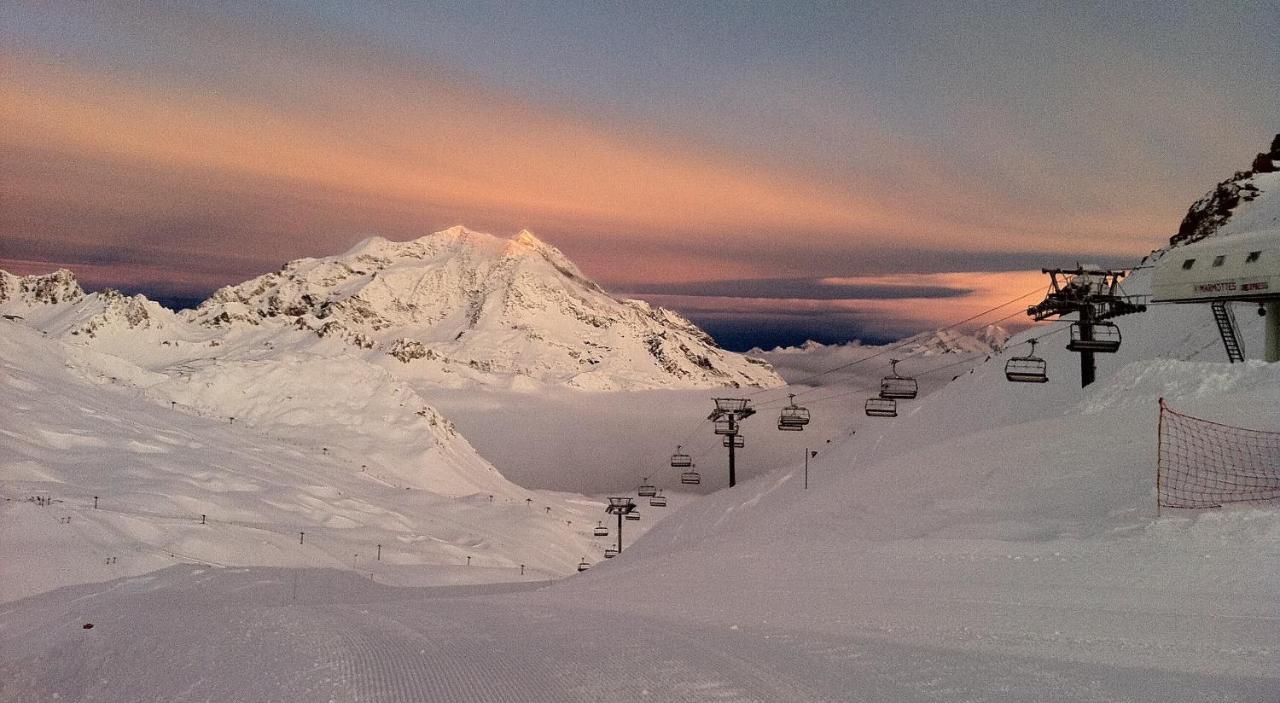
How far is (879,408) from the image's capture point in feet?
131

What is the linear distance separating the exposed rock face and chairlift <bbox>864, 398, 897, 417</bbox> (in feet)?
289

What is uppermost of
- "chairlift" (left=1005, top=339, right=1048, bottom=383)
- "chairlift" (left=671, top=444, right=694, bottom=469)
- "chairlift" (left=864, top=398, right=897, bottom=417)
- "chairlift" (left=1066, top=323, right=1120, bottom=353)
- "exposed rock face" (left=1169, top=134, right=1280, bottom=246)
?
"exposed rock face" (left=1169, top=134, right=1280, bottom=246)

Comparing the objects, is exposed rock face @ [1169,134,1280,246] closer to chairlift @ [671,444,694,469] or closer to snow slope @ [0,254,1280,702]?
chairlift @ [671,444,694,469]

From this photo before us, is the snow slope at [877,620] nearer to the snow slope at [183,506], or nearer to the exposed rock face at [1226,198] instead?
the snow slope at [183,506]

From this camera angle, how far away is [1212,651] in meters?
9.93

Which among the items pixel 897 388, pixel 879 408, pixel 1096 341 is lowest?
pixel 879 408

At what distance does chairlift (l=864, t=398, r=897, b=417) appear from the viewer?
3938cm

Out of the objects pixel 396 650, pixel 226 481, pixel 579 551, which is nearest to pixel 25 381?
pixel 226 481

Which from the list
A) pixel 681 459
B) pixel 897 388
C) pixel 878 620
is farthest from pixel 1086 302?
pixel 681 459

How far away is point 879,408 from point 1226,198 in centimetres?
10058

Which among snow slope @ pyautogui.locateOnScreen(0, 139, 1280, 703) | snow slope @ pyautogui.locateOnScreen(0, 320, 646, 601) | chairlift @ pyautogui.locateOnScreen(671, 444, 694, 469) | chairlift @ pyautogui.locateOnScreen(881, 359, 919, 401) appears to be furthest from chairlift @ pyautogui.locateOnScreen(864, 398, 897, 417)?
snow slope @ pyautogui.locateOnScreen(0, 320, 646, 601)

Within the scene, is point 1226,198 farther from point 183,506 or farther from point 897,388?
point 183,506

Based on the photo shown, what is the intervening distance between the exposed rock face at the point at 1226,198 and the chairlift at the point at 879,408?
8796 cm

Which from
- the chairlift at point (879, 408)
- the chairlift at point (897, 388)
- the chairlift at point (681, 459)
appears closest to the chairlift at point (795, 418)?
the chairlift at point (879, 408)
